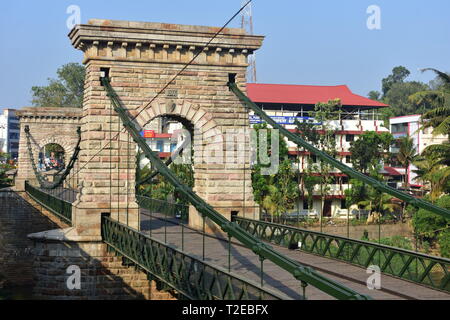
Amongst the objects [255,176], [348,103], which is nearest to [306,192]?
[255,176]

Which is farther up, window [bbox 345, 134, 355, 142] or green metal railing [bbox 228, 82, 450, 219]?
window [bbox 345, 134, 355, 142]

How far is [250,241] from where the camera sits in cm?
1248

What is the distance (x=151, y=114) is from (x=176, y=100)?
37.2 inches

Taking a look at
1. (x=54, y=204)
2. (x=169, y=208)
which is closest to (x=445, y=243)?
(x=169, y=208)

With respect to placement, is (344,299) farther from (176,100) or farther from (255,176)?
(255,176)

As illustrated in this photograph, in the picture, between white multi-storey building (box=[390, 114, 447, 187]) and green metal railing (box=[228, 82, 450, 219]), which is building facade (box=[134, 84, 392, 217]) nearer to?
white multi-storey building (box=[390, 114, 447, 187])

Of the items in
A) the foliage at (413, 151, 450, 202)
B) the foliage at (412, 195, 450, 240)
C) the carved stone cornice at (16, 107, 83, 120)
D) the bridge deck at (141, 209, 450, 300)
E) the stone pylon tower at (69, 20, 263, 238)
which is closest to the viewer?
the bridge deck at (141, 209, 450, 300)

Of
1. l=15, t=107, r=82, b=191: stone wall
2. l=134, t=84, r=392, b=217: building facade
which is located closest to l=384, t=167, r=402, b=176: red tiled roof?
l=134, t=84, r=392, b=217: building facade

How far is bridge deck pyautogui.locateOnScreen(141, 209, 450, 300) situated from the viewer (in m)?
13.0

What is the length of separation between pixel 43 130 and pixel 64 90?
42230 millimetres

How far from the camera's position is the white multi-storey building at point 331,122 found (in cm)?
5431

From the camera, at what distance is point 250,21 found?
82500 millimetres

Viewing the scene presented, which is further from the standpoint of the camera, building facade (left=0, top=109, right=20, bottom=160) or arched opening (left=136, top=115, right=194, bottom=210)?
building facade (left=0, top=109, right=20, bottom=160)

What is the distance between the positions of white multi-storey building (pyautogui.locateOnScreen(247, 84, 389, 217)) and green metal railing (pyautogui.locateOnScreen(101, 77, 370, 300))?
31164 millimetres
